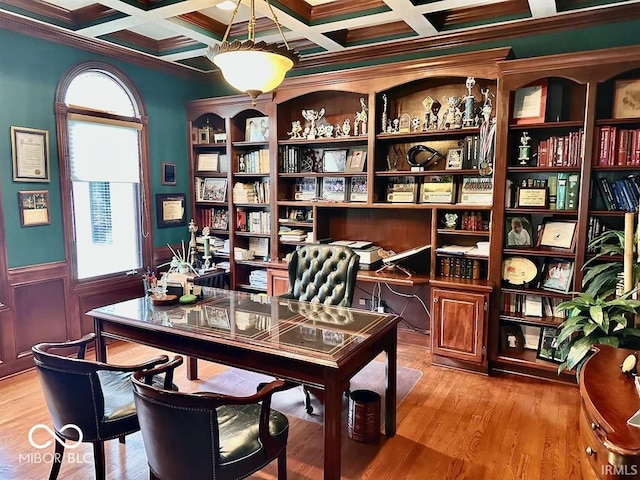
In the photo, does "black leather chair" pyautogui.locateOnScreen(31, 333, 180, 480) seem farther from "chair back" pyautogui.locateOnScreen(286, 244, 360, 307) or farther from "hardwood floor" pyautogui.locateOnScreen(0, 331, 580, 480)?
"chair back" pyautogui.locateOnScreen(286, 244, 360, 307)

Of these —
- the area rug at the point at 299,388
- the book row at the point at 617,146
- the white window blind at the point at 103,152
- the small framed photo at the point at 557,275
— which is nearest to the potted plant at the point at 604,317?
the small framed photo at the point at 557,275

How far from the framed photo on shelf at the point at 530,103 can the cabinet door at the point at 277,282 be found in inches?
97.7

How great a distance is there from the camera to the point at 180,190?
499 cm

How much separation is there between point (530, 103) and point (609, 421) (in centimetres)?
272

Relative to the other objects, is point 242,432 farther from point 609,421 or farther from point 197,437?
point 609,421

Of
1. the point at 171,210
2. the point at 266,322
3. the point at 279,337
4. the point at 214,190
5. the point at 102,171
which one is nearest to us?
the point at 279,337

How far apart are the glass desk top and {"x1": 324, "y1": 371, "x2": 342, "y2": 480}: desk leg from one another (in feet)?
0.42

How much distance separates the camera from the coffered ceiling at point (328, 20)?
3273 mm

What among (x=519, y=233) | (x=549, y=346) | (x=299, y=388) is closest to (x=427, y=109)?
(x=519, y=233)

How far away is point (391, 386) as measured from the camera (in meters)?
2.65

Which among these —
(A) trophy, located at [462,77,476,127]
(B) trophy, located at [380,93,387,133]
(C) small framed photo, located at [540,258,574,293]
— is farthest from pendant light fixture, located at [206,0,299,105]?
(C) small framed photo, located at [540,258,574,293]

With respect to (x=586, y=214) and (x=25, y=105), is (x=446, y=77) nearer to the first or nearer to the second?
(x=586, y=214)

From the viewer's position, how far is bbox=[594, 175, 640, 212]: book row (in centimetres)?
311

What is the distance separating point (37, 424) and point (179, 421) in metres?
1.89
